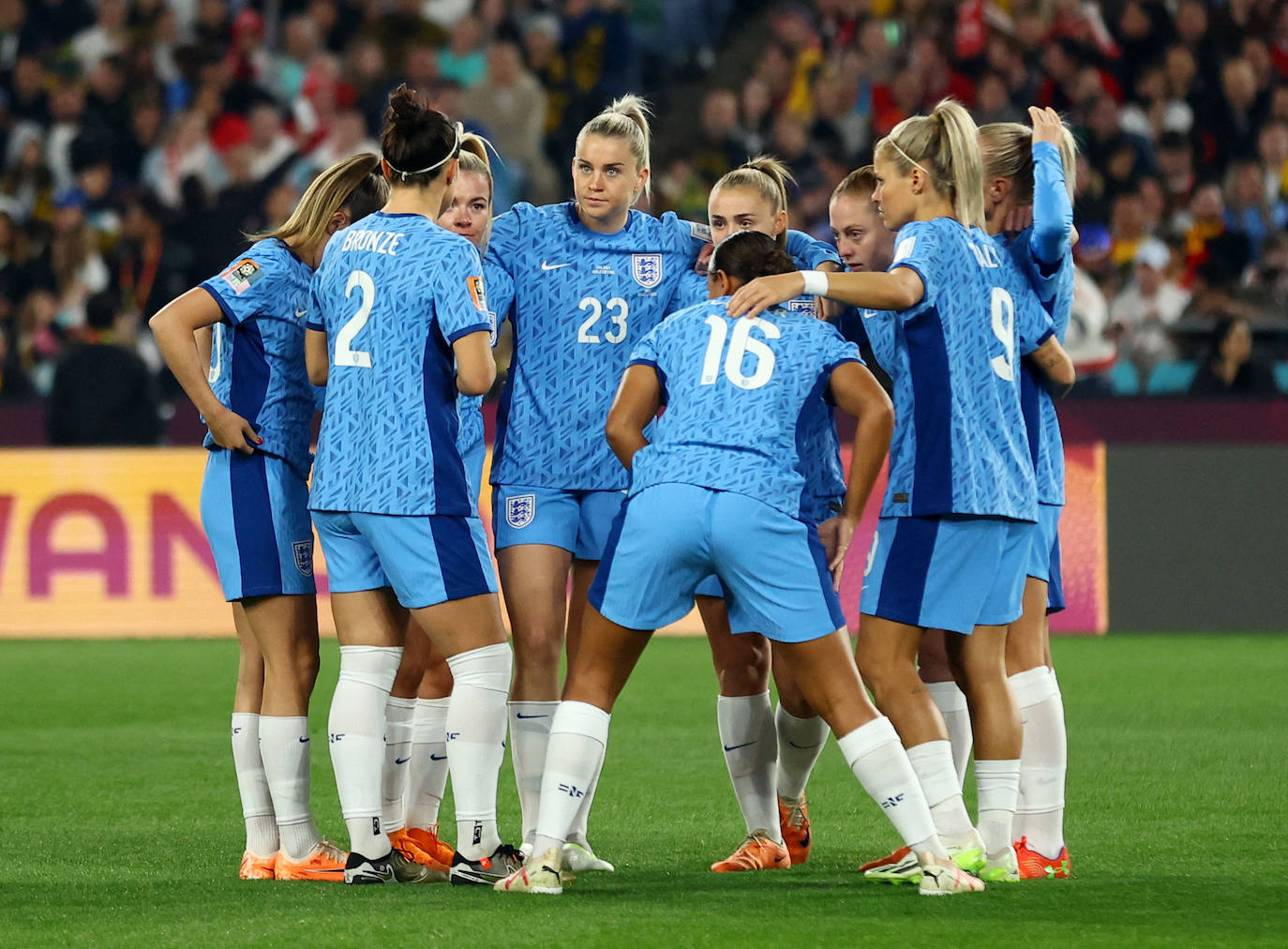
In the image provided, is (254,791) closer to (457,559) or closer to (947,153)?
(457,559)

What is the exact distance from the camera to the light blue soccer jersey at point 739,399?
175 inches

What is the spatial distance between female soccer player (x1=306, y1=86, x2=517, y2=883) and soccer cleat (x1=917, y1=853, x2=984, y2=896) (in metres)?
1.15

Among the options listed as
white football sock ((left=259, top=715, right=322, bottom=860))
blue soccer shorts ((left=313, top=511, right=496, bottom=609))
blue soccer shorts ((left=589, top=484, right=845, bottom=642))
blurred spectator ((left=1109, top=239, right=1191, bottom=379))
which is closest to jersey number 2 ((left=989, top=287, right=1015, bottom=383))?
blue soccer shorts ((left=589, top=484, right=845, bottom=642))

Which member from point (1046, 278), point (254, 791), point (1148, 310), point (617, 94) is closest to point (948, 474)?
point (1046, 278)

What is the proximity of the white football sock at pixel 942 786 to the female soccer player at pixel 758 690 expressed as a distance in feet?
2.28

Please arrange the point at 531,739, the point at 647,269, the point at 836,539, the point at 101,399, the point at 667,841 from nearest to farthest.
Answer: the point at 836,539, the point at 531,739, the point at 647,269, the point at 667,841, the point at 101,399

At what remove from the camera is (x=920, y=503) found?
471cm

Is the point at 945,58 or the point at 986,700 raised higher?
the point at 945,58

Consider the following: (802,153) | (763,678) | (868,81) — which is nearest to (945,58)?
(868,81)

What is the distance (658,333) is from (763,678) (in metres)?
1.23

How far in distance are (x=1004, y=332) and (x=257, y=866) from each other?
2.52 m

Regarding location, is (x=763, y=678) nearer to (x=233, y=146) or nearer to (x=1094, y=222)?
(x=1094, y=222)

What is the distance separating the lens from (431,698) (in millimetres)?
5422

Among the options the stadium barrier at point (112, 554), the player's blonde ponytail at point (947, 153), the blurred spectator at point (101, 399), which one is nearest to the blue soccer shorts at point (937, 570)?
the player's blonde ponytail at point (947, 153)
